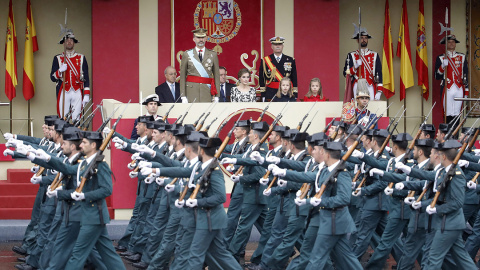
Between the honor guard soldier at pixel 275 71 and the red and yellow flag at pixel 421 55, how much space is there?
3496 mm

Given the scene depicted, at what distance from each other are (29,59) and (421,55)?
7591 mm

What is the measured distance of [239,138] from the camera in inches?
550

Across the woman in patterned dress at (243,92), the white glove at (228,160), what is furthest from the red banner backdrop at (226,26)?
the white glove at (228,160)

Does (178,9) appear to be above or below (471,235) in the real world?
above

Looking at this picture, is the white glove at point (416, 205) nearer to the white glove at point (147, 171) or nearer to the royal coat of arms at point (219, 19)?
the white glove at point (147, 171)

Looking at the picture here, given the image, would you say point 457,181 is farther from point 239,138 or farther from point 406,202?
point 239,138

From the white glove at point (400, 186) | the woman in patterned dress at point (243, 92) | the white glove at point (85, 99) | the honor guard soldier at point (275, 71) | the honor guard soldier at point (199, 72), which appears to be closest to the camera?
the white glove at point (400, 186)

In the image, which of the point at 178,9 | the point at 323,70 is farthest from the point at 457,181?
the point at 178,9

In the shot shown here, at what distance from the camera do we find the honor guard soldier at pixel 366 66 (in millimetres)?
17938

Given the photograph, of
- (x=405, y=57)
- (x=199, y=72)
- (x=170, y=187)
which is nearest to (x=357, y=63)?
(x=405, y=57)

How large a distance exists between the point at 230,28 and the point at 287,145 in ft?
23.2

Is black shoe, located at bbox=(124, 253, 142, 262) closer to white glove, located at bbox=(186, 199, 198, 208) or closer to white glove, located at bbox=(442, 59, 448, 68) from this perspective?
white glove, located at bbox=(186, 199, 198, 208)

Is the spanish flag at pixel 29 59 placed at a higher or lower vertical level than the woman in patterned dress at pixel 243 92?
higher

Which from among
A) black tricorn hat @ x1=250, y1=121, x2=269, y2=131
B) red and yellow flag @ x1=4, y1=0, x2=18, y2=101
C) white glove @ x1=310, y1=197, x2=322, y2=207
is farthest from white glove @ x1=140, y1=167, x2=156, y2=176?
red and yellow flag @ x1=4, y1=0, x2=18, y2=101
